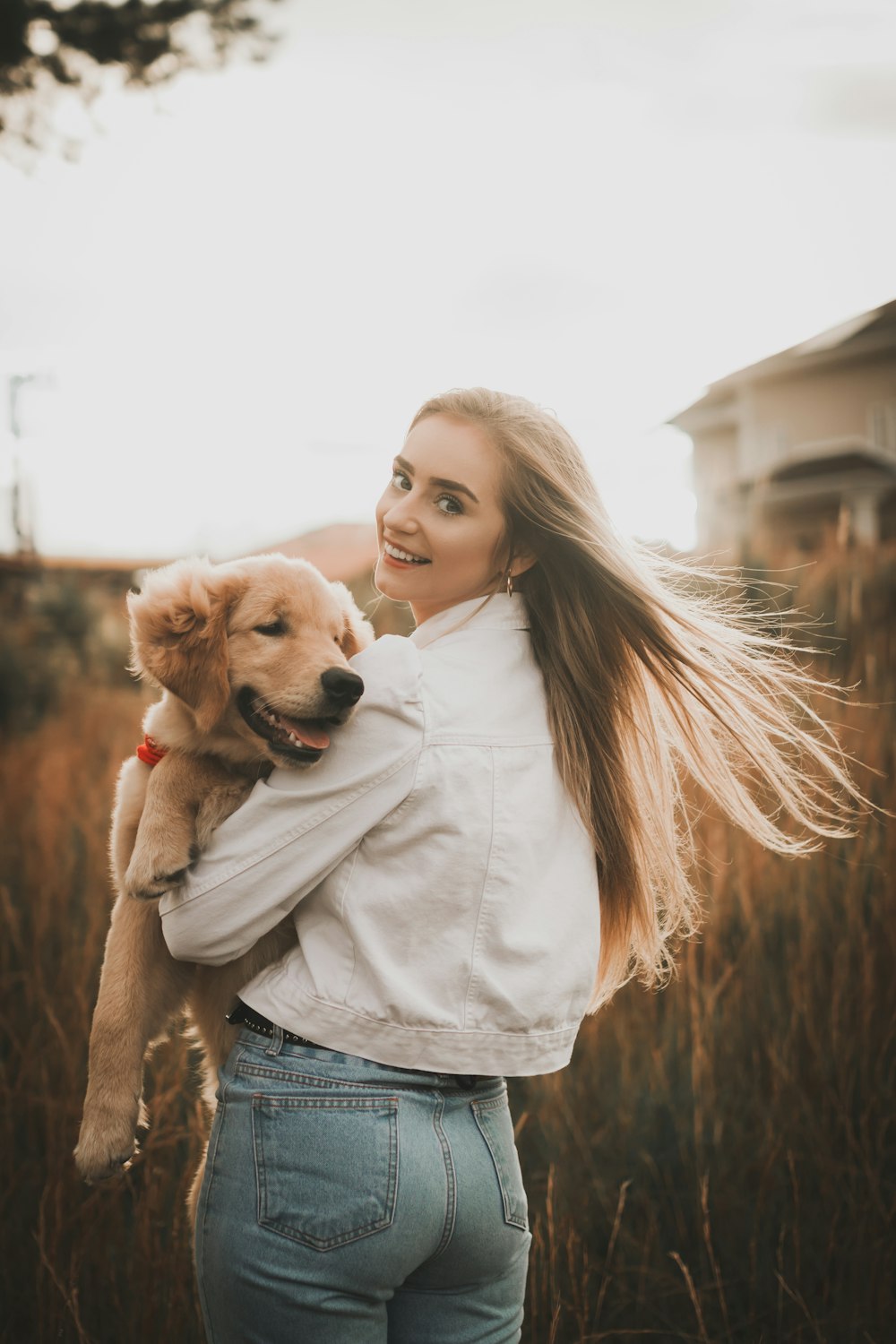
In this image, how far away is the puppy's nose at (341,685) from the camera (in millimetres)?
1859

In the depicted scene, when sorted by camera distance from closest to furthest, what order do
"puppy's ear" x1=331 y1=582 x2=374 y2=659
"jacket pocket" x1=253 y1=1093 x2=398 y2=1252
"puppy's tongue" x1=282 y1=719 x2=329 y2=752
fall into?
"jacket pocket" x1=253 y1=1093 x2=398 y2=1252
"puppy's tongue" x1=282 y1=719 x2=329 y2=752
"puppy's ear" x1=331 y1=582 x2=374 y2=659

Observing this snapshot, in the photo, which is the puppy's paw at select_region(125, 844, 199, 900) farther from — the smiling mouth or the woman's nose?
the woman's nose

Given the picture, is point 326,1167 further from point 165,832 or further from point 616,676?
point 616,676

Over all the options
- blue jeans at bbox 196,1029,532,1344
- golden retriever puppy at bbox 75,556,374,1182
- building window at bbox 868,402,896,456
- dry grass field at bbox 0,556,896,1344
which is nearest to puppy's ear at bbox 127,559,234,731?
golden retriever puppy at bbox 75,556,374,1182

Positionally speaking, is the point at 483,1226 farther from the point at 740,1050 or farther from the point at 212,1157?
the point at 740,1050

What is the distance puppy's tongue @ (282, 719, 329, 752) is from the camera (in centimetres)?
182

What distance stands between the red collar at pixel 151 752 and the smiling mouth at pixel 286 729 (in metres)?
0.21

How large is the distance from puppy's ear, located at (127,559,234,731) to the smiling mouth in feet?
0.18

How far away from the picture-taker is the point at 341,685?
6.21 feet

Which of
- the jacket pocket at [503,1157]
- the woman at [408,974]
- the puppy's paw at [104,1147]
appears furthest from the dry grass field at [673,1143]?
the woman at [408,974]

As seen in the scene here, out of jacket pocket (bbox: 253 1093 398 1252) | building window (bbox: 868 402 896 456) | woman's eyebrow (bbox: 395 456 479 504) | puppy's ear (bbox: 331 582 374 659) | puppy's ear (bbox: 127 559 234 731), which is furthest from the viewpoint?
building window (bbox: 868 402 896 456)

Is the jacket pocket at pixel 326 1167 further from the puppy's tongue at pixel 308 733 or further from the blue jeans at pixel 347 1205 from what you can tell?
the puppy's tongue at pixel 308 733

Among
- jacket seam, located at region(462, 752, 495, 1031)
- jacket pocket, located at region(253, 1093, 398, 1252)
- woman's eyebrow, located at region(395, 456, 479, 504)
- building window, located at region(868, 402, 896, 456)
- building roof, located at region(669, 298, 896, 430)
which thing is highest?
building roof, located at region(669, 298, 896, 430)

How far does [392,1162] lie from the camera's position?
146 centimetres
